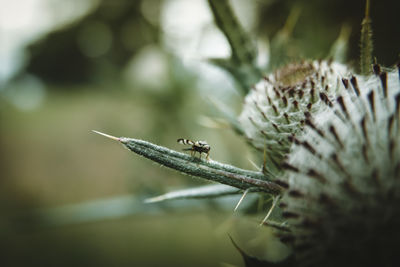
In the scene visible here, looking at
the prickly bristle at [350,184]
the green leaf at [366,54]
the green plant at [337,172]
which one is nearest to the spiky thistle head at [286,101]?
the green plant at [337,172]

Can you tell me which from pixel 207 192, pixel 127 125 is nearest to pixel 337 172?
pixel 207 192

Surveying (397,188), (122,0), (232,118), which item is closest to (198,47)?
(232,118)

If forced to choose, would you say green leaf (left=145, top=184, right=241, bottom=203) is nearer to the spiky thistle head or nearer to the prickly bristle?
the spiky thistle head

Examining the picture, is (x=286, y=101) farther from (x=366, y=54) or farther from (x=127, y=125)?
(x=127, y=125)

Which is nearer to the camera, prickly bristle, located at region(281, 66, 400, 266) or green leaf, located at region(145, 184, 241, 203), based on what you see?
prickly bristle, located at region(281, 66, 400, 266)

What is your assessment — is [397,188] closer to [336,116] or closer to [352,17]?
[336,116]

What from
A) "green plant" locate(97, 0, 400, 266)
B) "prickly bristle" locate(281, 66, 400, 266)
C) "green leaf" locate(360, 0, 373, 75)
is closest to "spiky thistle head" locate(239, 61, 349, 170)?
"green plant" locate(97, 0, 400, 266)
